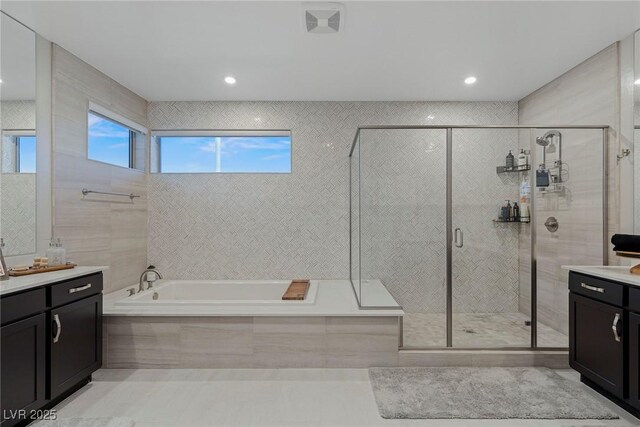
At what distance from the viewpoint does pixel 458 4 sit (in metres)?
2.06

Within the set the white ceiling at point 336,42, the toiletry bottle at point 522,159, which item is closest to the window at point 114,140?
the white ceiling at point 336,42

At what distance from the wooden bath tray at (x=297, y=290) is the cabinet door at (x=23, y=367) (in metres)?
1.64

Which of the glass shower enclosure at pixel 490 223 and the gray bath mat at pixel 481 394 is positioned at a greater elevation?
the glass shower enclosure at pixel 490 223

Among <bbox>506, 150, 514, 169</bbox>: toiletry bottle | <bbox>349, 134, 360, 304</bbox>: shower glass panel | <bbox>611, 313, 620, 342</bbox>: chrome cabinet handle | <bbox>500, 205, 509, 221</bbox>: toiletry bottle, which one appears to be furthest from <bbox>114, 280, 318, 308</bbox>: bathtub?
<bbox>611, 313, 620, 342</bbox>: chrome cabinet handle

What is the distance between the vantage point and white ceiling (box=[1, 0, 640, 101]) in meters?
2.12

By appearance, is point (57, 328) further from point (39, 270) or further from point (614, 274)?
point (614, 274)

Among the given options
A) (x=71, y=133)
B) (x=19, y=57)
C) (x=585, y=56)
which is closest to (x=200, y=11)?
(x=19, y=57)

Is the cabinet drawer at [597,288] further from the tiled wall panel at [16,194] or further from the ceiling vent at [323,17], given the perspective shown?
the tiled wall panel at [16,194]

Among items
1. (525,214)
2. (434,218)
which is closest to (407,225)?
(434,218)

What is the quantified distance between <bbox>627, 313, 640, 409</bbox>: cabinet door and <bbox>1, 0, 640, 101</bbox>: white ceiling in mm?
1962

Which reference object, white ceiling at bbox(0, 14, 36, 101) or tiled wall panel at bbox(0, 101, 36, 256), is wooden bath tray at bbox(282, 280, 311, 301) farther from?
white ceiling at bbox(0, 14, 36, 101)

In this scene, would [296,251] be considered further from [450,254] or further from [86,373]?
[86,373]

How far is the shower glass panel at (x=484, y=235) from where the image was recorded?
2.75 metres

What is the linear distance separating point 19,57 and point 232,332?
250cm
